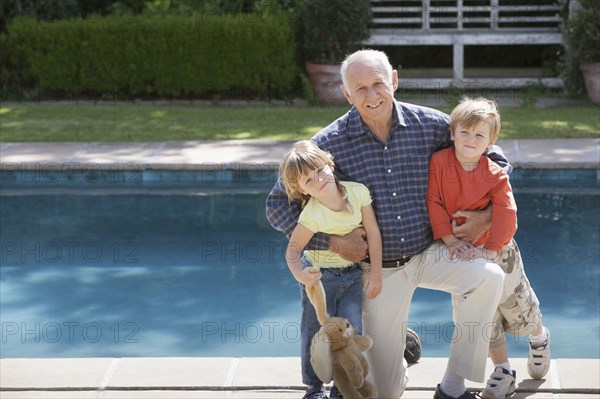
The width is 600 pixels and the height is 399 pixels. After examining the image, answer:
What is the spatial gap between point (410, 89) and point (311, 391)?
7.42 m

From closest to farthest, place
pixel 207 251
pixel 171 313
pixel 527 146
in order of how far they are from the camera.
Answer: pixel 171 313 → pixel 207 251 → pixel 527 146

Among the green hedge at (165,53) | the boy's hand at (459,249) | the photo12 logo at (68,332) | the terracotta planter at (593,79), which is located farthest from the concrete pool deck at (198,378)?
the green hedge at (165,53)

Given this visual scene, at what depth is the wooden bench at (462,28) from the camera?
10.4m

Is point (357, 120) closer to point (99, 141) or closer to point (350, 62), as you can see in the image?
point (350, 62)

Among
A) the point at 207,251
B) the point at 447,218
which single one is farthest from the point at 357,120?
the point at 207,251

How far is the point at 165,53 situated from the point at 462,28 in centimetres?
315

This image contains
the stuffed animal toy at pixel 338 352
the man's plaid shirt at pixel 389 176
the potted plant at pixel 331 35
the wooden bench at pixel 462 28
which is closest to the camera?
the stuffed animal toy at pixel 338 352

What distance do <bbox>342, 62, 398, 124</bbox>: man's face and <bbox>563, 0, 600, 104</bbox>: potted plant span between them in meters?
6.48

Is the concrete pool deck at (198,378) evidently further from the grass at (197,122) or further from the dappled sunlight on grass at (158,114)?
the dappled sunlight on grass at (158,114)

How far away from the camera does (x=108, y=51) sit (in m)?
10.2

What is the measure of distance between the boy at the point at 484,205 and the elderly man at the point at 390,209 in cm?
4

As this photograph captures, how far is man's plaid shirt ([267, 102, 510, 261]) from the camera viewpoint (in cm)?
335

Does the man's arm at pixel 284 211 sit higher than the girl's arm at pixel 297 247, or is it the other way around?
the man's arm at pixel 284 211

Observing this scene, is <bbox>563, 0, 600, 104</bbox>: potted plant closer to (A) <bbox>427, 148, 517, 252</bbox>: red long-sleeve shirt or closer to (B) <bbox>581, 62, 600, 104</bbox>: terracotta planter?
(B) <bbox>581, 62, 600, 104</bbox>: terracotta planter
